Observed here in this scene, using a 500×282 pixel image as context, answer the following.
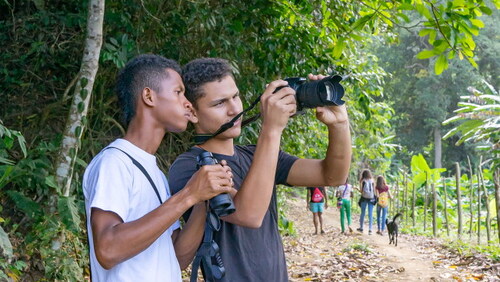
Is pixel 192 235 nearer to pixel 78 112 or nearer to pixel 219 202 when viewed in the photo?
pixel 219 202

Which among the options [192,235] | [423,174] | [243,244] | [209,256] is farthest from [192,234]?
[423,174]

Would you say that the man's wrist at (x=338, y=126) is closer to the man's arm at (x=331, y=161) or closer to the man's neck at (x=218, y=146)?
the man's arm at (x=331, y=161)

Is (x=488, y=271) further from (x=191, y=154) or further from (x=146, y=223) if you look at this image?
(x=146, y=223)

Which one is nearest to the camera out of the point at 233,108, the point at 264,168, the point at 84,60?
the point at 264,168

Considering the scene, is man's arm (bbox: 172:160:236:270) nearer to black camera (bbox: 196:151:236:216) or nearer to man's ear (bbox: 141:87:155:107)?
black camera (bbox: 196:151:236:216)

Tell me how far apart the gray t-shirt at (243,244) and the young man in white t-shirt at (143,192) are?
0.49 ft

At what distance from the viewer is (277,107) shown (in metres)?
2.07

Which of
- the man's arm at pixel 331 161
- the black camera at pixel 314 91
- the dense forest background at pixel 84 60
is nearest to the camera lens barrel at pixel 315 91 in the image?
the black camera at pixel 314 91

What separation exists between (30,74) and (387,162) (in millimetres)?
21666

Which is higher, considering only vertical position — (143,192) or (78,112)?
(78,112)

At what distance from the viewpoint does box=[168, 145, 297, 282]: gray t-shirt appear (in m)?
2.23

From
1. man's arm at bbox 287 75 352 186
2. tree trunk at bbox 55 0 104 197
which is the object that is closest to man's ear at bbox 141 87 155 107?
man's arm at bbox 287 75 352 186

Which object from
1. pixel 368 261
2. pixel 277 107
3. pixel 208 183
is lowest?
pixel 368 261

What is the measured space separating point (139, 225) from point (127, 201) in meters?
0.11
